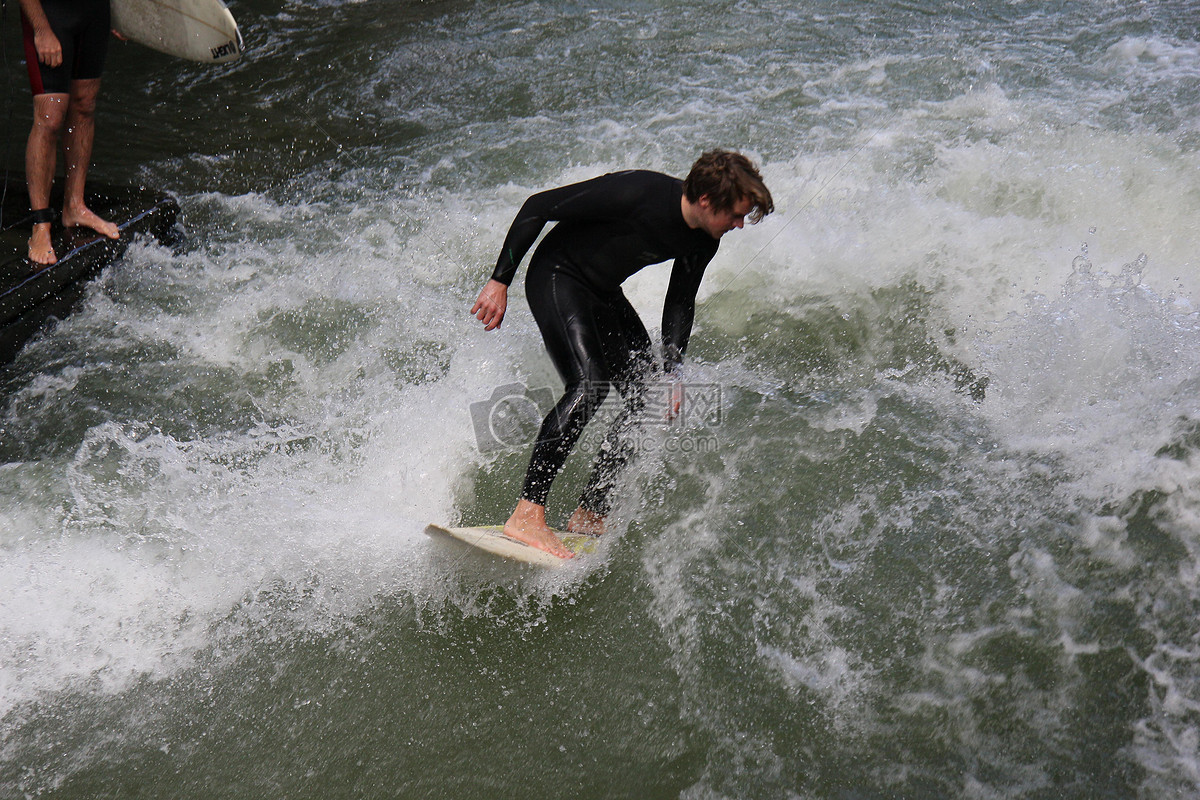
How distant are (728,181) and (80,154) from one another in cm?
378

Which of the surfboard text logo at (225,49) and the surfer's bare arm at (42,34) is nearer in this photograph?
the surfer's bare arm at (42,34)

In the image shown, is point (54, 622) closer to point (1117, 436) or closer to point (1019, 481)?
point (1019, 481)

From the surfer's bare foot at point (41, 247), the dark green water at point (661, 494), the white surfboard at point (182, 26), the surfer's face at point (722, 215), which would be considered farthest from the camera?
the white surfboard at point (182, 26)

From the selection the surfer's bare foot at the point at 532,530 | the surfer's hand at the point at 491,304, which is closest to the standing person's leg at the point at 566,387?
the surfer's bare foot at the point at 532,530

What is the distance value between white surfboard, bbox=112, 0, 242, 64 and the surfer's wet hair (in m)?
3.80

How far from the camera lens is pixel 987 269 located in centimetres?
464

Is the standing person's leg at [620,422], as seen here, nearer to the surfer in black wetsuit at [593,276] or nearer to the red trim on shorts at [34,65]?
the surfer in black wetsuit at [593,276]

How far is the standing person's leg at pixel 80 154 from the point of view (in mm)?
4445

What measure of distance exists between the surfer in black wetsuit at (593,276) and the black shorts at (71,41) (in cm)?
285

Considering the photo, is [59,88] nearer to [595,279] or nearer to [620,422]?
[595,279]

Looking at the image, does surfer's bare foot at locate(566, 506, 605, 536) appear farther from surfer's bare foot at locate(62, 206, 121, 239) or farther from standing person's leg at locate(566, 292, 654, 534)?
surfer's bare foot at locate(62, 206, 121, 239)

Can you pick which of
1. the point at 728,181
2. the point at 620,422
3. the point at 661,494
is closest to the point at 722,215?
the point at 728,181

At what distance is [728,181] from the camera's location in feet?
8.50

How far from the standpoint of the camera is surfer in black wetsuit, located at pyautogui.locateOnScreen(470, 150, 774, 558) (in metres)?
2.82
